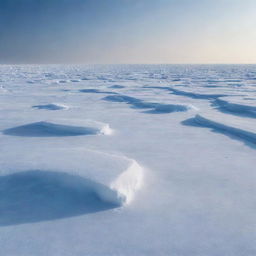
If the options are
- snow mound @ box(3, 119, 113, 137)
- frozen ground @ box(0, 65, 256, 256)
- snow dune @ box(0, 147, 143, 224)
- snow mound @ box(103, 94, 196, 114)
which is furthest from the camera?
snow mound @ box(103, 94, 196, 114)

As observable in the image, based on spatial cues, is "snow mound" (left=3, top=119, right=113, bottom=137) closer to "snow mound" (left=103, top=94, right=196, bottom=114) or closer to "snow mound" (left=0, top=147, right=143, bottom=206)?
"snow mound" (left=0, top=147, right=143, bottom=206)

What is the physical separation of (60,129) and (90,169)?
138 cm

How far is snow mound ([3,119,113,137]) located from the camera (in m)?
2.76

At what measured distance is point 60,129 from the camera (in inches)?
112

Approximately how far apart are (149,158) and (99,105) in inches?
113

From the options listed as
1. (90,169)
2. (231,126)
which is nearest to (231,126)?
(231,126)

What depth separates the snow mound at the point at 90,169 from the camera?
140 cm

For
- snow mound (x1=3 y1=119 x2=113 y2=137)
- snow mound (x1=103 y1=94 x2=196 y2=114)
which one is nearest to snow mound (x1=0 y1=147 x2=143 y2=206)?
snow mound (x1=3 y1=119 x2=113 y2=137)

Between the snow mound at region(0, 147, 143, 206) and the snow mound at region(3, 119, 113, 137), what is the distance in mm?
766

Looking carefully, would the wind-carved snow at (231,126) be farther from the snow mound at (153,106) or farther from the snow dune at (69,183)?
the snow dune at (69,183)

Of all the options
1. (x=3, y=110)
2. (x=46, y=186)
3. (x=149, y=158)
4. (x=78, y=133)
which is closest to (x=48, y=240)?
(x=46, y=186)

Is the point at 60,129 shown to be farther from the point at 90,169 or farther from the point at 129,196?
the point at 129,196

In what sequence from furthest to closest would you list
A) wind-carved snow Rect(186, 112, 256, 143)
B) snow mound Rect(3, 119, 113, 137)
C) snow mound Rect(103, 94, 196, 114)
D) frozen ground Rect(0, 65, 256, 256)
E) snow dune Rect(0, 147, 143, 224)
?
snow mound Rect(103, 94, 196, 114) < snow mound Rect(3, 119, 113, 137) < wind-carved snow Rect(186, 112, 256, 143) < snow dune Rect(0, 147, 143, 224) < frozen ground Rect(0, 65, 256, 256)

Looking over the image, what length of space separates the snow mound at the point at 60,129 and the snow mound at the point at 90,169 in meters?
0.77
